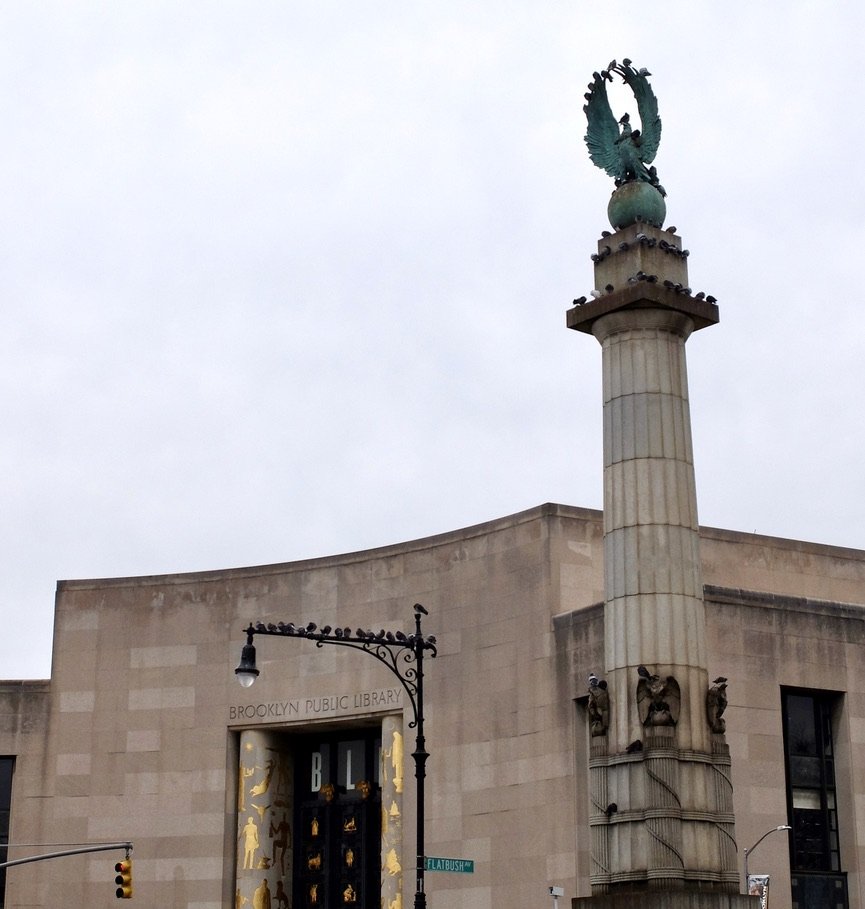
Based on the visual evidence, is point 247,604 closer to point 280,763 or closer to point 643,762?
A: point 280,763

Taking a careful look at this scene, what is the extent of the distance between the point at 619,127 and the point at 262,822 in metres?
32.6

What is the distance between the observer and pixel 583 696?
48031mm

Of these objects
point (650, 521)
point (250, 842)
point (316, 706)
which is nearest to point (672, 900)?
point (650, 521)

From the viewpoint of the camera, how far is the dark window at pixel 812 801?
47.9m

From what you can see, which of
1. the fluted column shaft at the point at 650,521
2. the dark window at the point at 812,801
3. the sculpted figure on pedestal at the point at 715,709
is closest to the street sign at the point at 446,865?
the fluted column shaft at the point at 650,521

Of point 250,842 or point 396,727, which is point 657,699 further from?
point 250,842

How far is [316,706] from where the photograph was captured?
55.4 meters

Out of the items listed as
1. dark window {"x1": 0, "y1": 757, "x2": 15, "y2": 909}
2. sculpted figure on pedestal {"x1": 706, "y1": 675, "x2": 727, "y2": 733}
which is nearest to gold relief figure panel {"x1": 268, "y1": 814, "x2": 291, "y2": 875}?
dark window {"x1": 0, "y1": 757, "x2": 15, "y2": 909}

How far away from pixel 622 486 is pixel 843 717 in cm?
2387

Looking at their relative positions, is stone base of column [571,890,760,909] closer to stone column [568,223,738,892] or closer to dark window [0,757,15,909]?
stone column [568,223,738,892]

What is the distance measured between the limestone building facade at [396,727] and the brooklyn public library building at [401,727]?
8 centimetres

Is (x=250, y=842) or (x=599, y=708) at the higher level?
(x=599, y=708)

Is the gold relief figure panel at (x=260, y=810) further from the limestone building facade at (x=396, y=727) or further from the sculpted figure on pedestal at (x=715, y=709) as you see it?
the sculpted figure on pedestal at (x=715, y=709)

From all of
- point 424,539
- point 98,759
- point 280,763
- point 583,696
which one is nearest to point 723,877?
point 583,696
